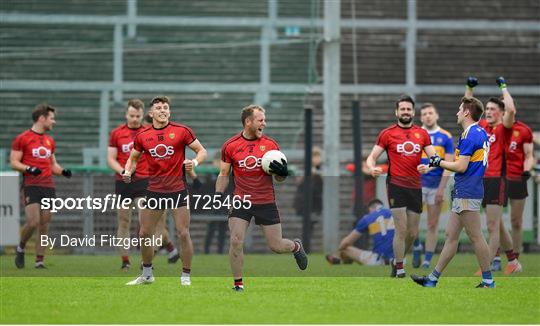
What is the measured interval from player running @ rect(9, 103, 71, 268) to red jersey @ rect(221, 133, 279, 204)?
562cm

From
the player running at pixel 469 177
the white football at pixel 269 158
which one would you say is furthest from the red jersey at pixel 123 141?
the player running at pixel 469 177

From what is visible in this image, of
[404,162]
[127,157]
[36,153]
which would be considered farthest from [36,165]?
[404,162]

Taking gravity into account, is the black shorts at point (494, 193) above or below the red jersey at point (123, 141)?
below

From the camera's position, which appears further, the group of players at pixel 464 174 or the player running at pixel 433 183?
the player running at pixel 433 183

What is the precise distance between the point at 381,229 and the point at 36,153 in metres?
5.33

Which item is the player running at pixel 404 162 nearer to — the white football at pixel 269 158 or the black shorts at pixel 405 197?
the black shorts at pixel 405 197

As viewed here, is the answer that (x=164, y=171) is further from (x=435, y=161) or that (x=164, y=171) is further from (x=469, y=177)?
(x=469, y=177)

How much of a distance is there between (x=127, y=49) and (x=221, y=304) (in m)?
15.6

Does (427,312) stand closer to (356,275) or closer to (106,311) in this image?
(106,311)

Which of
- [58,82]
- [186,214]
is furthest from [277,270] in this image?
[58,82]

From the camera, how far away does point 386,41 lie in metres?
30.4

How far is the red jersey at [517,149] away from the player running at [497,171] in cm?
14

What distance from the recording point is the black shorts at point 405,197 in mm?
17656

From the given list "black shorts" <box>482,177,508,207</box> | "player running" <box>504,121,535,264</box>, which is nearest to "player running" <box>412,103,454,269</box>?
"player running" <box>504,121,535,264</box>
